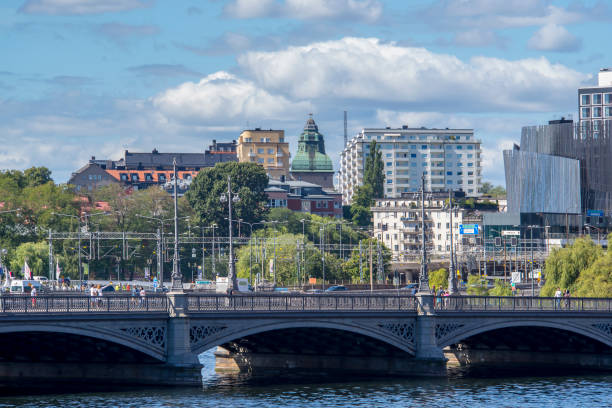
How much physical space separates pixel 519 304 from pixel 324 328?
12.5m

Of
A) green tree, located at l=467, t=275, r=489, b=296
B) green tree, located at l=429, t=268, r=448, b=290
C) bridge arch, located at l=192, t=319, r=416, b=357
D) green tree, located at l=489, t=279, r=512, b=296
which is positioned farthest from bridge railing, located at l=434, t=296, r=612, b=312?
green tree, located at l=429, t=268, r=448, b=290

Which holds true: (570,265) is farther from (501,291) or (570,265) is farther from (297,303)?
(297,303)

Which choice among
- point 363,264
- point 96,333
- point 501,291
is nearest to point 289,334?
point 96,333

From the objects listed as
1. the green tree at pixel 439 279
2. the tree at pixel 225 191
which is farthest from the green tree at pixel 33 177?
the green tree at pixel 439 279

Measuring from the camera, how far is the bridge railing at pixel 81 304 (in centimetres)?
5941

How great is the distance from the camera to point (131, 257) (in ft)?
510

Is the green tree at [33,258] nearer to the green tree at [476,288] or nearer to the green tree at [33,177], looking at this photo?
the green tree at [33,177]

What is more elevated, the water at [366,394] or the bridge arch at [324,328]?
the bridge arch at [324,328]

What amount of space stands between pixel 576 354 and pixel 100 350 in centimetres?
3133

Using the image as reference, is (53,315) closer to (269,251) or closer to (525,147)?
(269,251)

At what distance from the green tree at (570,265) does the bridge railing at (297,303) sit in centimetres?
3156

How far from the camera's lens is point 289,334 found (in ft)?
245

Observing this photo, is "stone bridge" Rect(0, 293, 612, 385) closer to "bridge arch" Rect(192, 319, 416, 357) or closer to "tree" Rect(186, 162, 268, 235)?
"bridge arch" Rect(192, 319, 416, 357)

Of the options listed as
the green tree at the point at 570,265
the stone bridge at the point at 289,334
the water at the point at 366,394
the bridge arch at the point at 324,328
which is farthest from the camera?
the green tree at the point at 570,265
